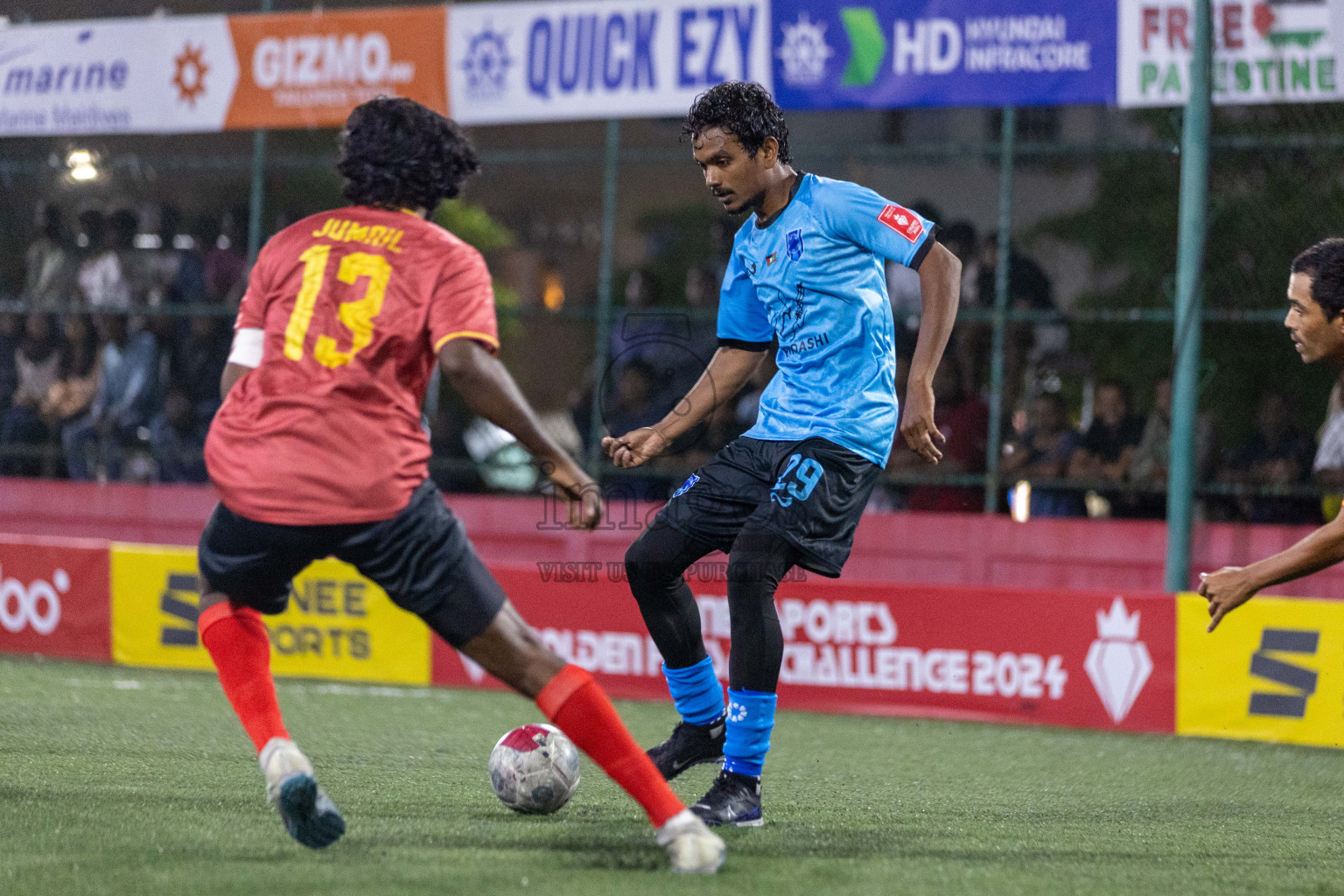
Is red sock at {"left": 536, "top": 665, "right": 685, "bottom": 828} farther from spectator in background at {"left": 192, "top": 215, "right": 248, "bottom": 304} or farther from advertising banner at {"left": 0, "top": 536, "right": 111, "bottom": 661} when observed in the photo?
spectator in background at {"left": 192, "top": 215, "right": 248, "bottom": 304}

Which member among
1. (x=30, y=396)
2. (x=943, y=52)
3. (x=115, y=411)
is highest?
(x=943, y=52)

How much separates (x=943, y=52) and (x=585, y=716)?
7304mm

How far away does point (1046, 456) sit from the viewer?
10.5 m

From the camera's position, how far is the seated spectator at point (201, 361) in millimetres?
12641

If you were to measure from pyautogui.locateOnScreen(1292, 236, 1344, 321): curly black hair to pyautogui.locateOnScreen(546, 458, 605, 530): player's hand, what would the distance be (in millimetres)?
2264

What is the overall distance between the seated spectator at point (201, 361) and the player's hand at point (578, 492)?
9.09m

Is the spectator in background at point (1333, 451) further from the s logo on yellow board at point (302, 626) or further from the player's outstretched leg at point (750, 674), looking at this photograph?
the player's outstretched leg at point (750, 674)

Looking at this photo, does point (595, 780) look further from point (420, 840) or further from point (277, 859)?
point (277, 859)

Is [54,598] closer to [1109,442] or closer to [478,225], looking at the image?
[1109,442]

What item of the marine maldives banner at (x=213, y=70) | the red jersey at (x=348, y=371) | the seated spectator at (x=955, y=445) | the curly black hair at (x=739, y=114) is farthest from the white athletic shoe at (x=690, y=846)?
the marine maldives banner at (x=213, y=70)

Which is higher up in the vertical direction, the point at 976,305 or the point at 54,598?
the point at 976,305

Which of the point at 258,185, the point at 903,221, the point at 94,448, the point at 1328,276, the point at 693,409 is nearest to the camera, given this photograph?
the point at 1328,276

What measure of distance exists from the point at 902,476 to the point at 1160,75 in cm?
297

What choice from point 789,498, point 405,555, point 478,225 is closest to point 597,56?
point 789,498
